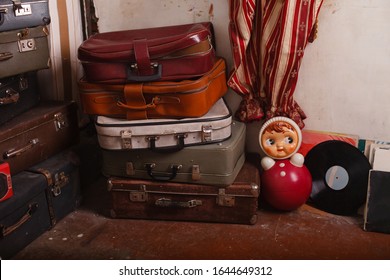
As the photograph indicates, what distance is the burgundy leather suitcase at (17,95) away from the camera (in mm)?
2178

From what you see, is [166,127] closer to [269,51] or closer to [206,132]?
[206,132]

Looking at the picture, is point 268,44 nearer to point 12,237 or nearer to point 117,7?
point 117,7

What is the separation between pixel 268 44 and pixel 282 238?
940mm

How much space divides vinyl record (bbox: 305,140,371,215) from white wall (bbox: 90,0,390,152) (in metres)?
0.16

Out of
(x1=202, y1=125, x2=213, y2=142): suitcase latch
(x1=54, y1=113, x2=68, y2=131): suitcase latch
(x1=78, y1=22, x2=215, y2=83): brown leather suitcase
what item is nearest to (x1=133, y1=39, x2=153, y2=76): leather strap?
(x1=78, y1=22, x2=215, y2=83): brown leather suitcase

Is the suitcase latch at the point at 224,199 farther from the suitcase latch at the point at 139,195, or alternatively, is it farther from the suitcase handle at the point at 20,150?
the suitcase handle at the point at 20,150

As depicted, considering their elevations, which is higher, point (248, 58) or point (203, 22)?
point (203, 22)

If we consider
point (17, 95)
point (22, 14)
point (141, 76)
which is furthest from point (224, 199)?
point (22, 14)

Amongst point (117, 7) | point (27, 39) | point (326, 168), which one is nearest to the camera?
point (27, 39)

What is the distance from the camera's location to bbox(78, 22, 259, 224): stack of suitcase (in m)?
2.10

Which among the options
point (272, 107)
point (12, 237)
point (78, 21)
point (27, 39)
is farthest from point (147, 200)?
point (78, 21)

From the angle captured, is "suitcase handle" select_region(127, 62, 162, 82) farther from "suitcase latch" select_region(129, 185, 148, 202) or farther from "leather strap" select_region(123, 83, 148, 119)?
"suitcase latch" select_region(129, 185, 148, 202)

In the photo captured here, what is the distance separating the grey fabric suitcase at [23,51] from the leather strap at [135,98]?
1.66ft

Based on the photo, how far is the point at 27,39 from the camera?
221cm
